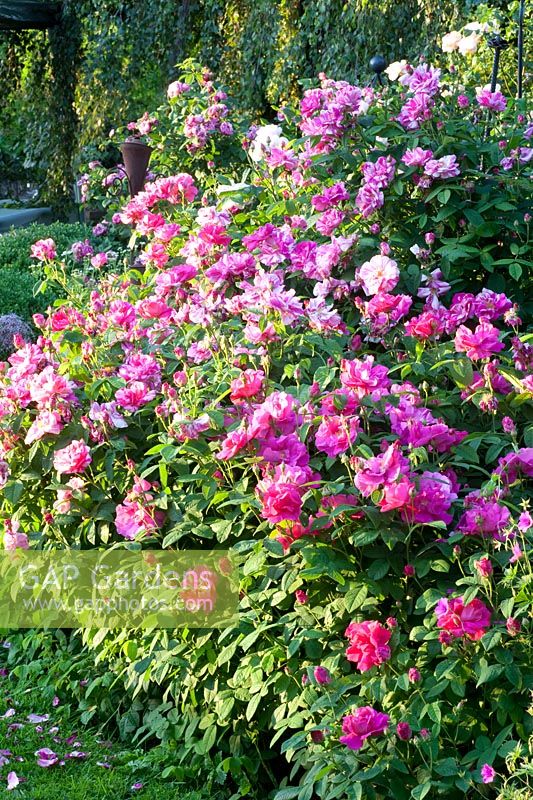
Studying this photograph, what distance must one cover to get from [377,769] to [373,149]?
5.30ft

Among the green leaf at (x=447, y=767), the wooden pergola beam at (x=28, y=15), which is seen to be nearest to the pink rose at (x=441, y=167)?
the green leaf at (x=447, y=767)

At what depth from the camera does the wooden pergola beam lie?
10.2 m

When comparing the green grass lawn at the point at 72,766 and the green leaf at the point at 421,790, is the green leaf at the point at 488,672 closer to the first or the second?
the green leaf at the point at 421,790

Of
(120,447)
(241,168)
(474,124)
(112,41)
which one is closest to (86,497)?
(120,447)

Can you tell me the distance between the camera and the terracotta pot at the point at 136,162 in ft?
16.0

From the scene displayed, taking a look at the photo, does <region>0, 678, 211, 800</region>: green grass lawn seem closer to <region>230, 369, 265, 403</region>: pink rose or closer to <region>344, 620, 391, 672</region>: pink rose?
<region>344, 620, 391, 672</region>: pink rose

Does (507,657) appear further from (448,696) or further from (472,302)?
(472,302)

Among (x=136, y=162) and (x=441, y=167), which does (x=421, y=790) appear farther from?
(x=136, y=162)

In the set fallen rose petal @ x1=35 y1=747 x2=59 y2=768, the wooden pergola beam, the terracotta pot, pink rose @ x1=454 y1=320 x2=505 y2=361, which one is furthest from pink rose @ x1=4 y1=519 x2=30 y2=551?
the wooden pergola beam

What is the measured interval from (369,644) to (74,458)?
2.62ft

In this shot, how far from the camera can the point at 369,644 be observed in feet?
5.67

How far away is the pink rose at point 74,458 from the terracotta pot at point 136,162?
2927mm

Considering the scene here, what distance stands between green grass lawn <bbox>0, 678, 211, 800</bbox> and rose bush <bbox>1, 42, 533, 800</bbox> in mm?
83

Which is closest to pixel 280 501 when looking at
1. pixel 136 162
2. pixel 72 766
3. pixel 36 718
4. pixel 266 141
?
pixel 72 766
